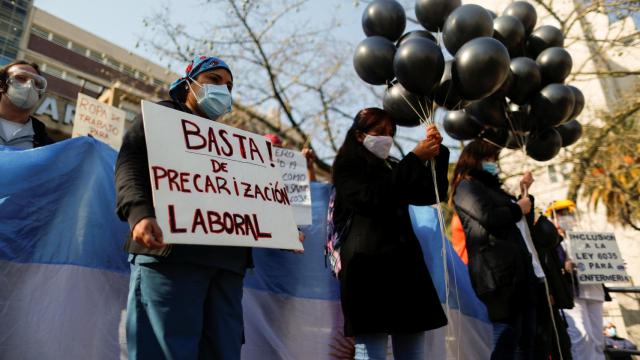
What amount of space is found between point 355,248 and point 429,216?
1655mm

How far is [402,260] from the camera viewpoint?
6.62 ft

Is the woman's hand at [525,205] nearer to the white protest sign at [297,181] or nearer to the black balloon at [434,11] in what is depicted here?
the white protest sign at [297,181]

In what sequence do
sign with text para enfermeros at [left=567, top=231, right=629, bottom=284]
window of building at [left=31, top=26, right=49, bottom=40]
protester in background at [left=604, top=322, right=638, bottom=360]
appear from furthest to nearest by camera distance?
window of building at [left=31, top=26, right=49, bottom=40] < protester in background at [left=604, top=322, right=638, bottom=360] < sign with text para enfermeros at [left=567, top=231, right=629, bottom=284]

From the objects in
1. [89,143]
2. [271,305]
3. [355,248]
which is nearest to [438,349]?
[271,305]

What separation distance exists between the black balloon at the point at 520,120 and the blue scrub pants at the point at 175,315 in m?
3.25

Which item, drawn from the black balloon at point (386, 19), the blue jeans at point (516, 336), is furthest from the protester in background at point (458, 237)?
the black balloon at point (386, 19)

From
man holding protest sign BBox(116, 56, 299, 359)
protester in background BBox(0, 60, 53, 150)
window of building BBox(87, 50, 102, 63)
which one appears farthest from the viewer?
window of building BBox(87, 50, 102, 63)

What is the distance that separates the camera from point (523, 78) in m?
3.78

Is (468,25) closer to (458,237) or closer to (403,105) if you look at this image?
(403,105)

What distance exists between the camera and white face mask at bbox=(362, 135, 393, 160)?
90.0 inches

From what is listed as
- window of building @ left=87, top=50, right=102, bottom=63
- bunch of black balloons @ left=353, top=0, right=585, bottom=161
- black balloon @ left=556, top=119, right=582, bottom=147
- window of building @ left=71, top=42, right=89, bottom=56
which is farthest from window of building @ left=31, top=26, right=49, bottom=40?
black balloon @ left=556, top=119, right=582, bottom=147

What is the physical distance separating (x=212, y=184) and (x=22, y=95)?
1.75 meters

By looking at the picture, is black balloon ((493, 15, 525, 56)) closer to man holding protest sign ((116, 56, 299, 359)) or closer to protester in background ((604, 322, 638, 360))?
man holding protest sign ((116, 56, 299, 359))

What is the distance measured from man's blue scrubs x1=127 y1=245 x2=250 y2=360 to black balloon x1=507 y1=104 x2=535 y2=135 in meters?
3.18
